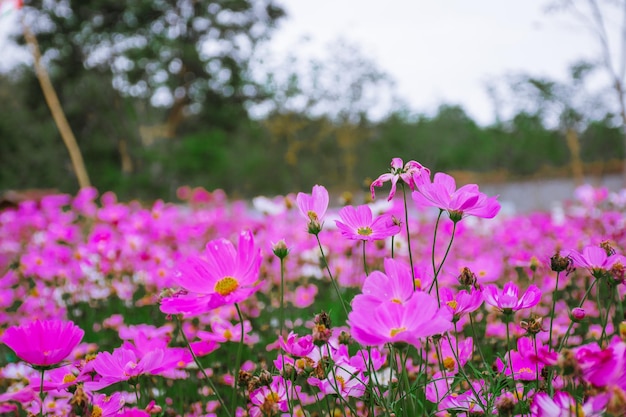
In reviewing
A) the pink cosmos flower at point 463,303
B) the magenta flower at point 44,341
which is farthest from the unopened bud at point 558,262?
the magenta flower at point 44,341

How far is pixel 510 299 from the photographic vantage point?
2.82 ft

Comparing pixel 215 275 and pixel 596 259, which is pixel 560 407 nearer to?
pixel 596 259

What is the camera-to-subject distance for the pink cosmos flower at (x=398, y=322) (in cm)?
61

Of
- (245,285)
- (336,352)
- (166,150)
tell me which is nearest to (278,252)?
(245,285)

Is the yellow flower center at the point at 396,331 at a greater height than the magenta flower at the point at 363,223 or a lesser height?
lesser

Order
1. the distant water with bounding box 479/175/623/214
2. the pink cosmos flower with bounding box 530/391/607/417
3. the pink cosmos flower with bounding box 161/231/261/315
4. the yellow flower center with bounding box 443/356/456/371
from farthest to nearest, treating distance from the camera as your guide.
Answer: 1. the distant water with bounding box 479/175/623/214
2. the yellow flower center with bounding box 443/356/456/371
3. the pink cosmos flower with bounding box 161/231/261/315
4. the pink cosmos flower with bounding box 530/391/607/417

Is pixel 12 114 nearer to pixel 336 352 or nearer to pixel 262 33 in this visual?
pixel 262 33

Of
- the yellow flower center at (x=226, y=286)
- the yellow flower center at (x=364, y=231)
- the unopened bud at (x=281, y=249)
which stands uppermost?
the yellow flower center at (x=364, y=231)

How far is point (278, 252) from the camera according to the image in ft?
2.64

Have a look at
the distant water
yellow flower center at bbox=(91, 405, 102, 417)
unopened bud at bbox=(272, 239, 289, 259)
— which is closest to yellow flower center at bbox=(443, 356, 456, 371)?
unopened bud at bbox=(272, 239, 289, 259)

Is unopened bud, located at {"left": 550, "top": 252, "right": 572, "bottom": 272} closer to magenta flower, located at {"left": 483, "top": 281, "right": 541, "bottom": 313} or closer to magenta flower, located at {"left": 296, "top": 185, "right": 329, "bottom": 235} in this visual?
magenta flower, located at {"left": 483, "top": 281, "right": 541, "bottom": 313}

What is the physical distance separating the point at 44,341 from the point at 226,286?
262mm

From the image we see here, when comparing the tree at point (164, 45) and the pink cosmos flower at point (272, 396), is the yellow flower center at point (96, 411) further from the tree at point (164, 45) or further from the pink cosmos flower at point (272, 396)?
the tree at point (164, 45)

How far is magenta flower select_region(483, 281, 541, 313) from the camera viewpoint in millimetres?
833
